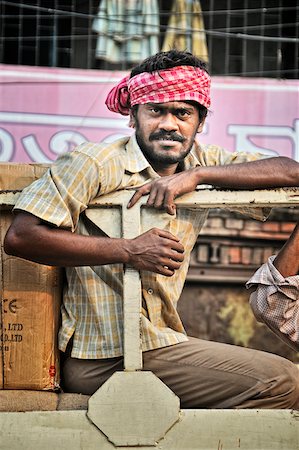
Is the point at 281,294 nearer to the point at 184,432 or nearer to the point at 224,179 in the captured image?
the point at 224,179

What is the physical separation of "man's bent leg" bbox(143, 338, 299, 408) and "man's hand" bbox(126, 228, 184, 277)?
284mm

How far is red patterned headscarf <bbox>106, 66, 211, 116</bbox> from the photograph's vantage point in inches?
121

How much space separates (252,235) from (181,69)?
4636 mm

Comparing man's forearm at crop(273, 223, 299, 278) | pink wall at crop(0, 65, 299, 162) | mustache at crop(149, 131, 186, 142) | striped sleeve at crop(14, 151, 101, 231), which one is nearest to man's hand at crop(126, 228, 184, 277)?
striped sleeve at crop(14, 151, 101, 231)

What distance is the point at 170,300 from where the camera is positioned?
3004 millimetres

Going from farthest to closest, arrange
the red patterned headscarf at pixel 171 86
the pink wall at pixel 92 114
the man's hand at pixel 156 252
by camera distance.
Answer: the pink wall at pixel 92 114
the red patterned headscarf at pixel 171 86
the man's hand at pixel 156 252

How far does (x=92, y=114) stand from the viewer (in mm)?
7062

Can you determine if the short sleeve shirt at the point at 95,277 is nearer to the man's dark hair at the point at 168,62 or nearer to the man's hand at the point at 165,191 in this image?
the man's hand at the point at 165,191

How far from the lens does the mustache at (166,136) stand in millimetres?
3119

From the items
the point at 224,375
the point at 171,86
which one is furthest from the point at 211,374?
the point at 171,86

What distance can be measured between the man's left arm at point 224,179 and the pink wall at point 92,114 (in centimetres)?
404

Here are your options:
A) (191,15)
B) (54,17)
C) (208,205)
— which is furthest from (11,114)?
(208,205)

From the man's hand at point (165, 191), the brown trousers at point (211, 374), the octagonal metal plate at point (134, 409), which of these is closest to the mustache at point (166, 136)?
the man's hand at point (165, 191)

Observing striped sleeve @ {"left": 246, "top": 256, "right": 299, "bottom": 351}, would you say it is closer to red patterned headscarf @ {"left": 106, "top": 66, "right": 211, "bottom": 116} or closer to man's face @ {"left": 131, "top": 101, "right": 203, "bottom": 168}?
man's face @ {"left": 131, "top": 101, "right": 203, "bottom": 168}
